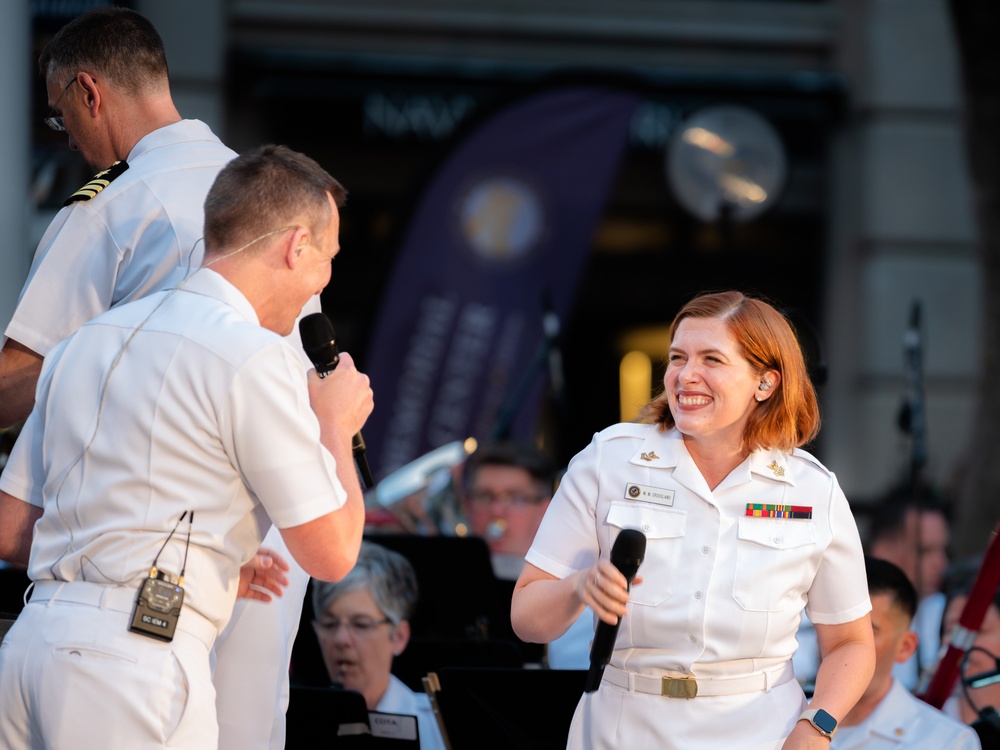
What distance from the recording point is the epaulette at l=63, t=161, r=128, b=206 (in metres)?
3.48

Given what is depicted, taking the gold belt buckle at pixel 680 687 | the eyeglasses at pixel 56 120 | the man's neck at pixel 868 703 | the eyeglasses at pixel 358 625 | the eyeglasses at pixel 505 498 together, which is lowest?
the eyeglasses at pixel 358 625

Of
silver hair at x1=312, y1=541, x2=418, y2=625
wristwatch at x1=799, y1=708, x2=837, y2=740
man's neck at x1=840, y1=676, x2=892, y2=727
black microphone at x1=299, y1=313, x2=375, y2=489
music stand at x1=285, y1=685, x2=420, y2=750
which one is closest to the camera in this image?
black microphone at x1=299, y1=313, x2=375, y2=489

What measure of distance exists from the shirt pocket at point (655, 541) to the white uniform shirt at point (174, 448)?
2.69 ft

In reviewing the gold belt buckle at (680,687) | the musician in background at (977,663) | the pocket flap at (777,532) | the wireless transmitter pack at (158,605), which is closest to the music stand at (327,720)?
the gold belt buckle at (680,687)

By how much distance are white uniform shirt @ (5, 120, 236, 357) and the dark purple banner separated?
620 centimetres

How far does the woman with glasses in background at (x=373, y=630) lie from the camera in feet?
16.7

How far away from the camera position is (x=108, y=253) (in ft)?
11.4

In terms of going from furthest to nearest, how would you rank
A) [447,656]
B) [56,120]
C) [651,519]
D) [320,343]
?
[447,656] < [56,120] < [651,519] < [320,343]

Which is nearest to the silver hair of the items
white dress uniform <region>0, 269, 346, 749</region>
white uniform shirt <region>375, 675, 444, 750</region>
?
white uniform shirt <region>375, 675, 444, 750</region>

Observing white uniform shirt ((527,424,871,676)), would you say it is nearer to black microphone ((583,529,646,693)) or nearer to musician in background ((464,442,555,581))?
black microphone ((583,529,646,693))

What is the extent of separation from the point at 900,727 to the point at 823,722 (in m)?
1.27

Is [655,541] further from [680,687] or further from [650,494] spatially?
[680,687]

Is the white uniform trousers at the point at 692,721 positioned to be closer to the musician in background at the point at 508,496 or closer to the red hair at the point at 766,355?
the red hair at the point at 766,355

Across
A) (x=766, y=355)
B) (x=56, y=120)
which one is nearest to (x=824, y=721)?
(x=766, y=355)
